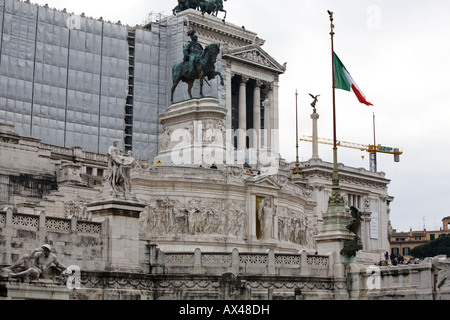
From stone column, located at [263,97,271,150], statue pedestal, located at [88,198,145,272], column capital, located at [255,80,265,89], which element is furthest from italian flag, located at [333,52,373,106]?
column capital, located at [255,80,265,89]

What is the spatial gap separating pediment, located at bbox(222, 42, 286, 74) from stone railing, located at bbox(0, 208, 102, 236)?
7315 centimetres

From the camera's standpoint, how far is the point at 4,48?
90312 mm

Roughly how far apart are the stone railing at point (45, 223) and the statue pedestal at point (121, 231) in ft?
2.09

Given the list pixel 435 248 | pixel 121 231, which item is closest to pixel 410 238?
pixel 435 248

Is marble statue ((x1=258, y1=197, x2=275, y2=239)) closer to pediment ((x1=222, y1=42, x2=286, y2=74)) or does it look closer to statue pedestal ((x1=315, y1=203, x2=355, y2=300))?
statue pedestal ((x1=315, y1=203, x2=355, y2=300))

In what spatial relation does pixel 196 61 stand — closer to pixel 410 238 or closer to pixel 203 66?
pixel 203 66

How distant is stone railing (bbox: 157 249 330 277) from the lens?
3794 cm

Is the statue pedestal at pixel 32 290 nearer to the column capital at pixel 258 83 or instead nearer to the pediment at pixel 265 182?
the pediment at pixel 265 182

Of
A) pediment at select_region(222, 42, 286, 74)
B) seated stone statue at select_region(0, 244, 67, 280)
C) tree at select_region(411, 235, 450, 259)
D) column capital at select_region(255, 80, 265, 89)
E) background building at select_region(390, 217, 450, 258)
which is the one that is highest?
pediment at select_region(222, 42, 286, 74)

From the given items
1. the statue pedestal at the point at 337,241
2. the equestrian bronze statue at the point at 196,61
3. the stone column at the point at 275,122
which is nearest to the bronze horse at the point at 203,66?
the equestrian bronze statue at the point at 196,61

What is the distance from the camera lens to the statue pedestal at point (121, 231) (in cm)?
3641

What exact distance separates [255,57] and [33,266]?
8645 cm
